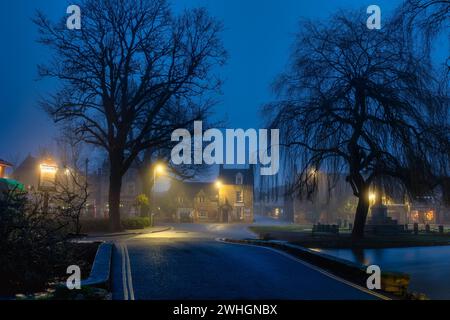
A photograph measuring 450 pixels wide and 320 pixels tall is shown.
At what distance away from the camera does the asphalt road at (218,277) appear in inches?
435

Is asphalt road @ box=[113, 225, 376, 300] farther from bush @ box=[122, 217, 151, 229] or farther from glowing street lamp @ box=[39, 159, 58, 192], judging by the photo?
bush @ box=[122, 217, 151, 229]

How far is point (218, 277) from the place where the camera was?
1320 centimetres

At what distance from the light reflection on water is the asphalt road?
10.4 feet

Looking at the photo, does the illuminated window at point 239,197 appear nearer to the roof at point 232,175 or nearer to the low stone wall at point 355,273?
the roof at point 232,175

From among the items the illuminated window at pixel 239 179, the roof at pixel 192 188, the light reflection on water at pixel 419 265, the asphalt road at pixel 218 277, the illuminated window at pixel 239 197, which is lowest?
the light reflection on water at pixel 419 265

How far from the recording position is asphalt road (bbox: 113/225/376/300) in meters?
11.0

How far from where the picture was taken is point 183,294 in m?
10.9

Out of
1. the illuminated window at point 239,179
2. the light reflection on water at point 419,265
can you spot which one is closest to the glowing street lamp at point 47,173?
the light reflection on water at point 419,265

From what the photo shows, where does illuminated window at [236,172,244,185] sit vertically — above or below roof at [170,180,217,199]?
above

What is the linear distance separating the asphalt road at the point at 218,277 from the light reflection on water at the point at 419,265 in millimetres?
3157

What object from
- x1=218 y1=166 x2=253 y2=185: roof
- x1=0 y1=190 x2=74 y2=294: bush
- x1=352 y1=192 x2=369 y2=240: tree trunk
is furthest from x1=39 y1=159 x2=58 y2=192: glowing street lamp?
x1=218 y1=166 x2=253 y2=185: roof

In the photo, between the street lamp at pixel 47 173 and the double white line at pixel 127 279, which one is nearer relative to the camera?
the double white line at pixel 127 279
